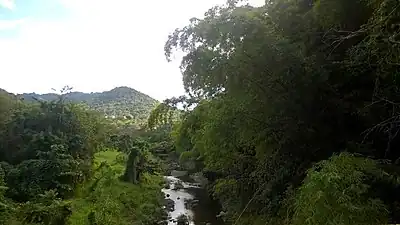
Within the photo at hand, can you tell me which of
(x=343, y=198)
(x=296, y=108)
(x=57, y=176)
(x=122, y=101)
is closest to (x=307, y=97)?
(x=296, y=108)

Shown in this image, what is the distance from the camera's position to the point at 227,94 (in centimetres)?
834

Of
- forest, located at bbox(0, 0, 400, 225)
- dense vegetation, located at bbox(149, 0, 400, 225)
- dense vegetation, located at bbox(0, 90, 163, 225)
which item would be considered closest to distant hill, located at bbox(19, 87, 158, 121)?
dense vegetation, located at bbox(0, 90, 163, 225)

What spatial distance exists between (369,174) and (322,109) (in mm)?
1909

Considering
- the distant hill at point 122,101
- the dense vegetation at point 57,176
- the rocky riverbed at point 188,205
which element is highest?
the distant hill at point 122,101

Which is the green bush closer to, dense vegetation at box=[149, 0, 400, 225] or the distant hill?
dense vegetation at box=[149, 0, 400, 225]

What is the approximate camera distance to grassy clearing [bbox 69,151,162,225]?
1348 cm

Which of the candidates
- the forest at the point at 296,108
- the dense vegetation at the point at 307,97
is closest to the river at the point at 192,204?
the forest at the point at 296,108

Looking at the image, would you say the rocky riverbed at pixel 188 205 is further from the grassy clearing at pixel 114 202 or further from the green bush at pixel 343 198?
the green bush at pixel 343 198

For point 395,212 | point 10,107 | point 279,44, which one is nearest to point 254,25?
point 279,44

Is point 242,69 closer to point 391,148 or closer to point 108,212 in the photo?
point 391,148

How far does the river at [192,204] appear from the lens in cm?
1638

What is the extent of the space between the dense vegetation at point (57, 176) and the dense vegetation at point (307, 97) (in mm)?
6571

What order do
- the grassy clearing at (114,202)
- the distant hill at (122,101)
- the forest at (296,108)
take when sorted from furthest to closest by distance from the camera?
the distant hill at (122,101)
the grassy clearing at (114,202)
the forest at (296,108)

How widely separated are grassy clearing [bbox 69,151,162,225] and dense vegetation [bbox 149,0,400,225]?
688cm
